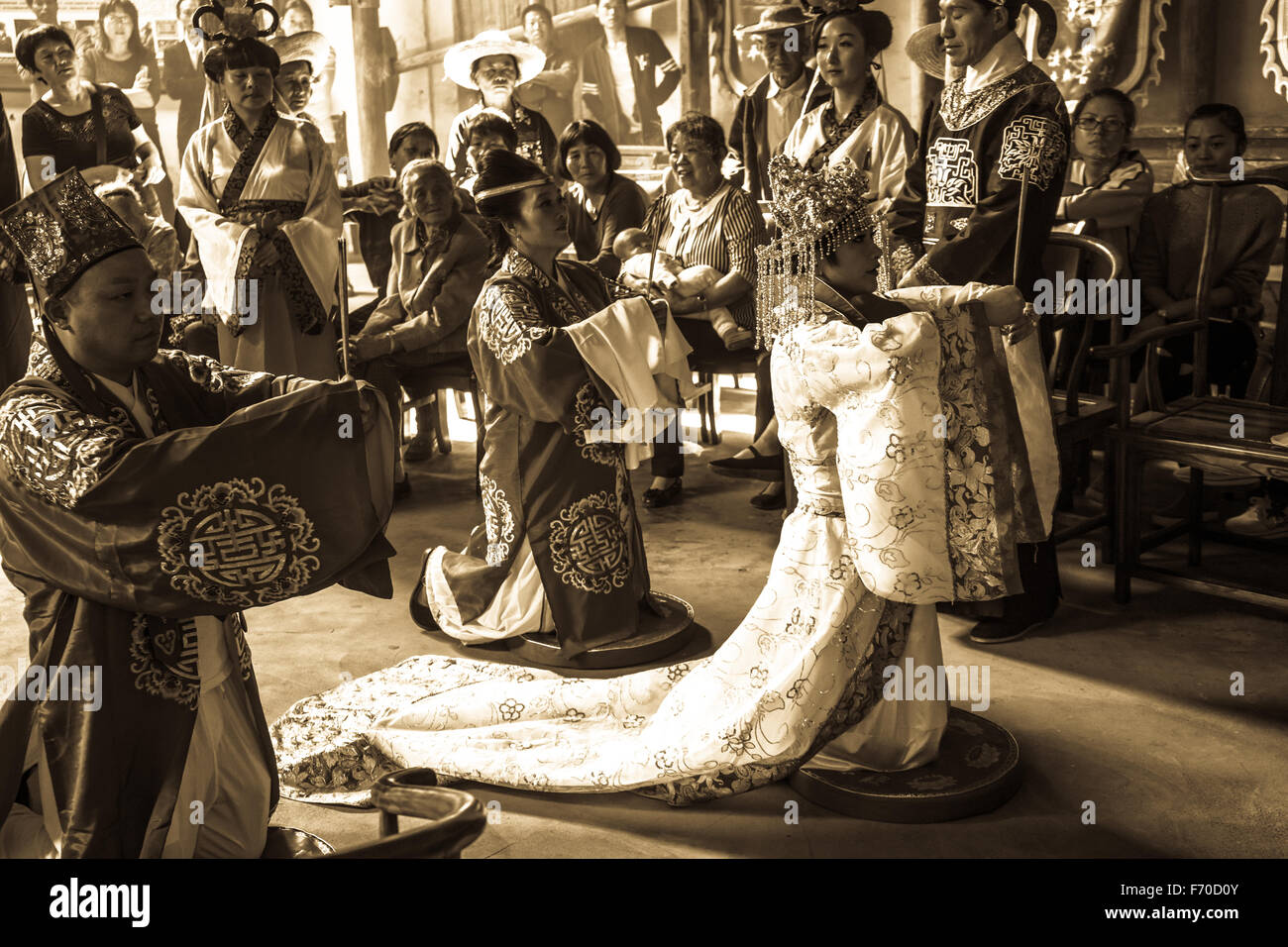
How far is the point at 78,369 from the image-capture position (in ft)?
6.55

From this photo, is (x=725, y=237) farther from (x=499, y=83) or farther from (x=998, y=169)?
(x=499, y=83)

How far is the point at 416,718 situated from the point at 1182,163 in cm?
394

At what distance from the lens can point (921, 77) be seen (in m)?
6.74

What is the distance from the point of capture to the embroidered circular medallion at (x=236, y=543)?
1.84 m

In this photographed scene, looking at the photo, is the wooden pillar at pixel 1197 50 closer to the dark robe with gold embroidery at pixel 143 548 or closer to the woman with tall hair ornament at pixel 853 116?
the woman with tall hair ornament at pixel 853 116

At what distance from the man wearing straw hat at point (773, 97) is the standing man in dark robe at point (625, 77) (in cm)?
275

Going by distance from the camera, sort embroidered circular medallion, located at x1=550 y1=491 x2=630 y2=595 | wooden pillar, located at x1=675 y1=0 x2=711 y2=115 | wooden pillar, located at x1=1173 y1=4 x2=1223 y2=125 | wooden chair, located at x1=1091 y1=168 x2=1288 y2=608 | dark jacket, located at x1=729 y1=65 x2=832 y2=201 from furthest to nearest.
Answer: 1. wooden pillar, located at x1=675 y1=0 x2=711 y2=115
2. dark jacket, located at x1=729 y1=65 x2=832 y2=201
3. wooden pillar, located at x1=1173 y1=4 x2=1223 y2=125
4. embroidered circular medallion, located at x1=550 y1=491 x2=630 y2=595
5. wooden chair, located at x1=1091 y1=168 x2=1288 y2=608

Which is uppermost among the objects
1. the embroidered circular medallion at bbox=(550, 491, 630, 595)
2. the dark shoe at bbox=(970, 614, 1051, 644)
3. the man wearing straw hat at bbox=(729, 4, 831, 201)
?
the man wearing straw hat at bbox=(729, 4, 831, 201)

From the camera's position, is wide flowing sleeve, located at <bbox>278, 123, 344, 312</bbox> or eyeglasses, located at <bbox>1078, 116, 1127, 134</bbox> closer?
eyeglasses, located at <bbox>1078, 116, 1127, 134</bbox>

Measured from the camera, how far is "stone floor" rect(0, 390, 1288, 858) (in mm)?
2555

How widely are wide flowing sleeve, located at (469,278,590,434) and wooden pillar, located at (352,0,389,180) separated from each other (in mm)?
8054

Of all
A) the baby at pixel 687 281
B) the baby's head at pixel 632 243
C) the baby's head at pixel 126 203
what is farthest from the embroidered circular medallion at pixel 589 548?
the baby's head at pixel 126 203

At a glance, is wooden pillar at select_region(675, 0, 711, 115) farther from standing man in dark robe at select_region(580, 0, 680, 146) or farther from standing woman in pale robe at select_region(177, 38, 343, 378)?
standing woman in pale robe at select_region(177, 38, 343, 378)

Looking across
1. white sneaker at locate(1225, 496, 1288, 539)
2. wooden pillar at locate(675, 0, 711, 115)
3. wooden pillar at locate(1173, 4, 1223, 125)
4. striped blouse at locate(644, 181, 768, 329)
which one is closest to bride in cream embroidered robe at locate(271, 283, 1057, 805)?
white sneaker at locate(1225, 496, 1288, 539)
